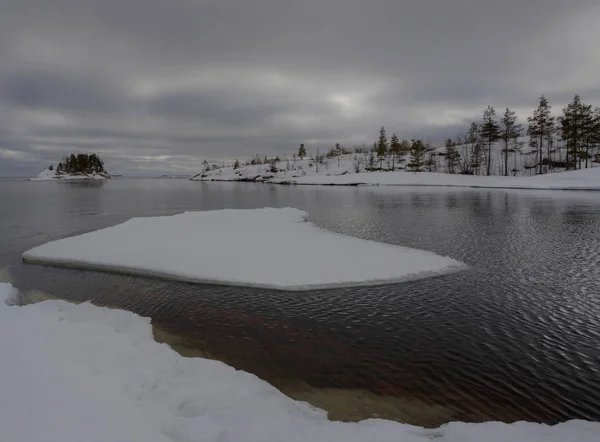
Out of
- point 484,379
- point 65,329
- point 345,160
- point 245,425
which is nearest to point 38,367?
point 65,329

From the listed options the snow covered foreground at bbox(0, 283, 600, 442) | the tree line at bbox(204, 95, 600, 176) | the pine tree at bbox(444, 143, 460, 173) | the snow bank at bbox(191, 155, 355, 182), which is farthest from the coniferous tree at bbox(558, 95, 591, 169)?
the snow covered foreground at bbox(0, 283, 600, 442)

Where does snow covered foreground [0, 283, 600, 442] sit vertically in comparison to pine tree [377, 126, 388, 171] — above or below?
below

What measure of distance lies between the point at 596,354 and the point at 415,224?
19.7 meters

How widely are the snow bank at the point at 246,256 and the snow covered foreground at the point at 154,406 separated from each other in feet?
21.3

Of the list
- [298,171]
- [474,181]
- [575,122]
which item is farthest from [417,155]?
[298,171]

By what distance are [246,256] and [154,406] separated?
36.7 ft

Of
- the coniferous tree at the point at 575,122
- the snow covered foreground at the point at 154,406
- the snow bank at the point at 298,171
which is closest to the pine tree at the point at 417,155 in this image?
the snow bank at the point at 298,171

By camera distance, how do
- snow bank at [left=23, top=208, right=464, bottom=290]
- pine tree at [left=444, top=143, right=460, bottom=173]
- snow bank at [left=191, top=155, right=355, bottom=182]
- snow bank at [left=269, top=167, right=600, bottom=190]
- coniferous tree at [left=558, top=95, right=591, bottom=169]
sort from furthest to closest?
snow bank at [left=191, top=155, right=355, bottom=182], pine tree at [left=444, top=143, right=460, bottom=173], coniferous tree at [left=558, top=95, right=591, bottom=169], snow bank at [left=269, top=167, right=600, bottom=190], snow bank at [left=23, top=208, right=464, bottom=290]

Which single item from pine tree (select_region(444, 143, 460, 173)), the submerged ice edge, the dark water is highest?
pine tree (select_region(444, 143, 460, 173))

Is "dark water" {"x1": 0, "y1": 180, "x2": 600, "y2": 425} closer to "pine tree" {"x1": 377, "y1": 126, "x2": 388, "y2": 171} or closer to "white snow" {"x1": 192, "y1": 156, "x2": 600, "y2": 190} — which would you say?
"white snow" {"x1": 192, "y1": 156, "x2": 600, "y2": 190}

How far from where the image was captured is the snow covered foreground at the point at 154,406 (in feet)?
16.5

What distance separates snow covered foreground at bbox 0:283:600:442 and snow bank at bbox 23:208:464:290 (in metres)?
6.48

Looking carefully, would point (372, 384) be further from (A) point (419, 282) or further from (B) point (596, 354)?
(A) point (419, 282)

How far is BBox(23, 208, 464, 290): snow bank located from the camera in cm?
1423
